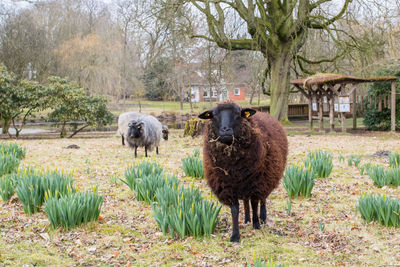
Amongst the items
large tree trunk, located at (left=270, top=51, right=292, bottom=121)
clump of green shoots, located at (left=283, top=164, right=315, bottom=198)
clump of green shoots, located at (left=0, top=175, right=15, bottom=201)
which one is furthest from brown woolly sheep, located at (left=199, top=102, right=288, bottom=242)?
large tree trunk, located at (left=270, top=51, right=292, bottom=121)

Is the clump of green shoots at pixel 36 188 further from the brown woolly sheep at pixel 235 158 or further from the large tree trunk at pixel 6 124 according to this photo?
the large tree trunk at pixel 6 124

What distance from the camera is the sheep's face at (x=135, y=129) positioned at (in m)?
9.88

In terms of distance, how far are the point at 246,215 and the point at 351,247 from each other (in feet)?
4.31

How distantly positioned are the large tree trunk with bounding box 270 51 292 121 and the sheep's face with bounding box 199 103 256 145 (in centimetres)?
1300

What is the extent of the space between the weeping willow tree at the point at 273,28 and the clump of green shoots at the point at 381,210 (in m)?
11.5

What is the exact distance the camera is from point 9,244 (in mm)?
3816

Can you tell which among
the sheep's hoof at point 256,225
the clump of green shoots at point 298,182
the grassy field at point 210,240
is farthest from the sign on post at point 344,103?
the sheep's hoof at point 256,225

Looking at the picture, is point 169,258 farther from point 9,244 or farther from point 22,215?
point 22,215

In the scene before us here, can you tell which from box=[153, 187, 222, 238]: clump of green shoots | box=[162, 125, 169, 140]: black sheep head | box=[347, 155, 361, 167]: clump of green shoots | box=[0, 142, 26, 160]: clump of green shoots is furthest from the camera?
box=[162, 125, 169, 140]: black sheep head

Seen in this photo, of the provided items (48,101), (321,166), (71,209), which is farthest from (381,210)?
(48,101)

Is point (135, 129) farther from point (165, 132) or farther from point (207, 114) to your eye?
point (207, 114)

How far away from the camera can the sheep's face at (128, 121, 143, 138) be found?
9.88 meters

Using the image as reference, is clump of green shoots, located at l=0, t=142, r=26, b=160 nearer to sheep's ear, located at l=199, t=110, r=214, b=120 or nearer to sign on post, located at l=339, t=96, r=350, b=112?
sheep's ear, located at l=199, t=110, r=214, b=120

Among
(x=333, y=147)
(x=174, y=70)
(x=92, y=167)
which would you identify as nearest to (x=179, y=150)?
(x=92, y=167)
